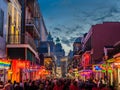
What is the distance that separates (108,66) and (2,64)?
12.3m

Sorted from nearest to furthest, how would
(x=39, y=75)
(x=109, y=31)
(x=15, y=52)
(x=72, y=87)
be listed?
(x=72, y=87) < (x=15, y=52) < (x=109, y=31) < (x=39, y=75)

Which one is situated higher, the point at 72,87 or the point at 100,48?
the point at 100,48

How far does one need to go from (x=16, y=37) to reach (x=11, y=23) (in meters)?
1.53

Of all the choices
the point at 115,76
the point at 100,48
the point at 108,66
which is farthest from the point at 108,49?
the point at 100,48

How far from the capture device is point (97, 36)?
61.9 metres

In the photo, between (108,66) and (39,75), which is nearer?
(108,66)

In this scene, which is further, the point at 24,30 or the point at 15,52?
the point at 24,30

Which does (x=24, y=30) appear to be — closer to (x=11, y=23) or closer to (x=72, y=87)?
(x=11, y=23)

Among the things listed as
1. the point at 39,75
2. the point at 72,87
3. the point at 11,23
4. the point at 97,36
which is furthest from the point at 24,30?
the point at 39,75

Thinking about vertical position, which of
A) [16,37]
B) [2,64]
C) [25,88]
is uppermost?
[16,37]

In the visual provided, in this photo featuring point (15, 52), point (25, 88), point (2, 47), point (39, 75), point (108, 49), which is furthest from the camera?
point (39, 75)

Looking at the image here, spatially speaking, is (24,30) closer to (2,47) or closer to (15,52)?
(15,52)

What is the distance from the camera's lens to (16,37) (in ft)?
120

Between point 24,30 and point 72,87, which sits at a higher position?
point 24,30
